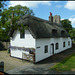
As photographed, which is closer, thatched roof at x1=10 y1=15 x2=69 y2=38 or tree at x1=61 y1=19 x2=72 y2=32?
thatched roof at x1=10 y1=15 x2=69 y2=38

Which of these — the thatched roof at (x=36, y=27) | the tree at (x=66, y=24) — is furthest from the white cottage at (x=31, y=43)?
the tree at (x=66, y=24)

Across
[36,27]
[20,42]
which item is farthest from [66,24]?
[20,42]

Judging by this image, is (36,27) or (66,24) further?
(66,24)

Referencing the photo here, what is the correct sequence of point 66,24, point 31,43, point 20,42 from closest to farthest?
point 31,43
point 20,42
point 66,24

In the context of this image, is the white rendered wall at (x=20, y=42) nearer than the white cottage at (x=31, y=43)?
No

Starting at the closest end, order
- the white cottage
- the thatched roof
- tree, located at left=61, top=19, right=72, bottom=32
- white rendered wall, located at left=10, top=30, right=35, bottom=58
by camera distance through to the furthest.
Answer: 1. the white cottage
2. the thatched roof
3. white rendered wall, located at left=10, top=30, right=35, bottom=58
4. tree, located at left=61, top=19, right=72, bottom=32

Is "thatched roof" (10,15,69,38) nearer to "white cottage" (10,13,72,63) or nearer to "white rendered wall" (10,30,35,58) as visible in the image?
"white cottage" (10,13,72,63)

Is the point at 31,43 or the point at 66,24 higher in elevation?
the point at 66,24

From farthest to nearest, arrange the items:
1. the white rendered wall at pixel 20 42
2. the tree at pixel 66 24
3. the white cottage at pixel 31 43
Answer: the tree at pixel 66 24 < the white rendered wall at pixel 20 42 < the white cottage at pixel 31 43

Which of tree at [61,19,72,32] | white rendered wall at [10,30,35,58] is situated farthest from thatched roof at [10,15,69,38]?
tree at [61,19,72,32]

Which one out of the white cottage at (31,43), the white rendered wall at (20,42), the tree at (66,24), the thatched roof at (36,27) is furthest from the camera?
Result: the tree at (66,24)

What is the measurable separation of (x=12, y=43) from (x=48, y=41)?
23.1ft

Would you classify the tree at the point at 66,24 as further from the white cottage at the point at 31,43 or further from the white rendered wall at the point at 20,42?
the white rendered wall at the point at 20,42

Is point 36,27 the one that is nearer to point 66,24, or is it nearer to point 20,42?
point 20,42
